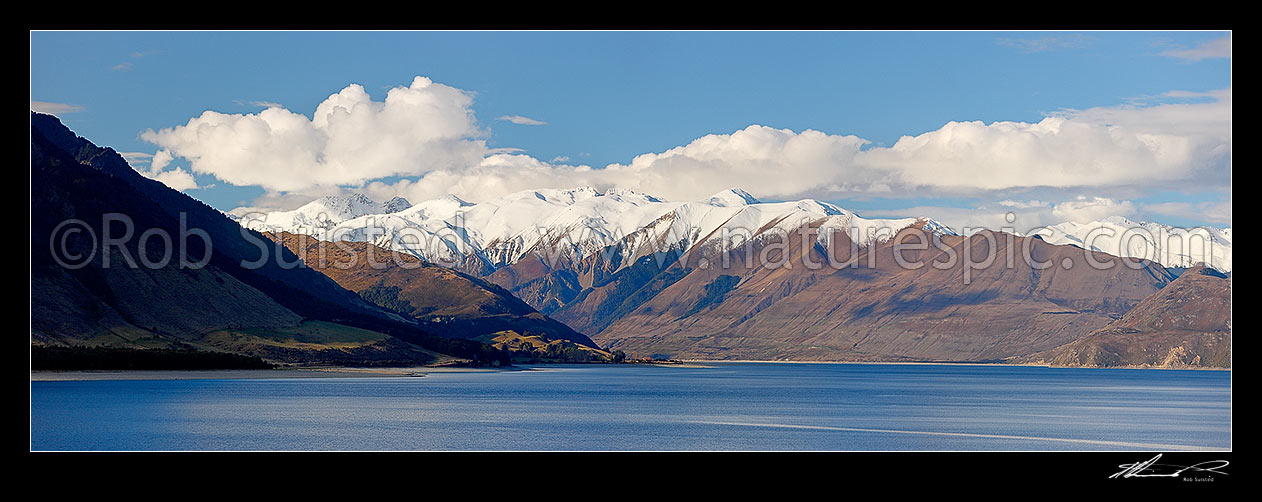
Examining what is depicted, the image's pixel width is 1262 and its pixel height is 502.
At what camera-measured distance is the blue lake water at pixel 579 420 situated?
85188 mm

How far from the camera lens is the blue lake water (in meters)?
85.2
